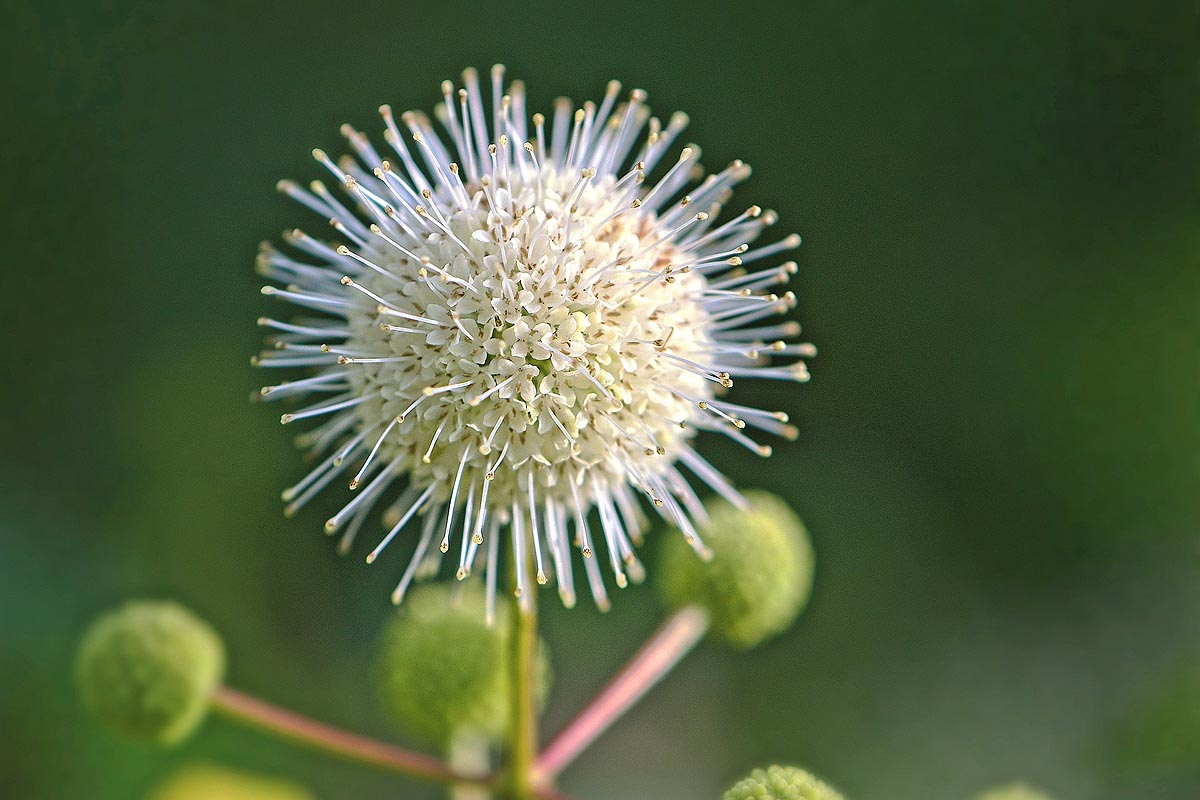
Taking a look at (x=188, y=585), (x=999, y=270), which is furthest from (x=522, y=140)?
(x=999, y=270)

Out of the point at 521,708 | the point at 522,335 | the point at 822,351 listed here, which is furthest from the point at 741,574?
the point at 822,351

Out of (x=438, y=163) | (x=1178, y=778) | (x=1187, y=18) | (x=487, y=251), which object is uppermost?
(x=1187, y=18)

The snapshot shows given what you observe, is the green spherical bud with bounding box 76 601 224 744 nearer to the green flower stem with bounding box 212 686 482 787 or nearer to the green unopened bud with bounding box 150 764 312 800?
the green flower stem with bounding box 212 686 482 787

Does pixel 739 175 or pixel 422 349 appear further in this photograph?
pixel 739 175

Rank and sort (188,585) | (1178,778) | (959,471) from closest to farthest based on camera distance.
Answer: (1178,778), (188,585), (959,471)

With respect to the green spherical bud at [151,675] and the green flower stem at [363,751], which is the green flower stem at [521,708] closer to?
the green flower stem at [363,751]

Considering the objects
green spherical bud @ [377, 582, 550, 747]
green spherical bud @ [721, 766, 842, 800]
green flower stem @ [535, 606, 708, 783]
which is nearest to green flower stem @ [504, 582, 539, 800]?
→ green flower stem @ [535, 606, 708, 783]

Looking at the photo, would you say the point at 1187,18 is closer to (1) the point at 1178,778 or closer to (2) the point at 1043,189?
(2) the point at 1043,189

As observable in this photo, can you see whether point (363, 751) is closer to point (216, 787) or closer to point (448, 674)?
point (448, 674)
